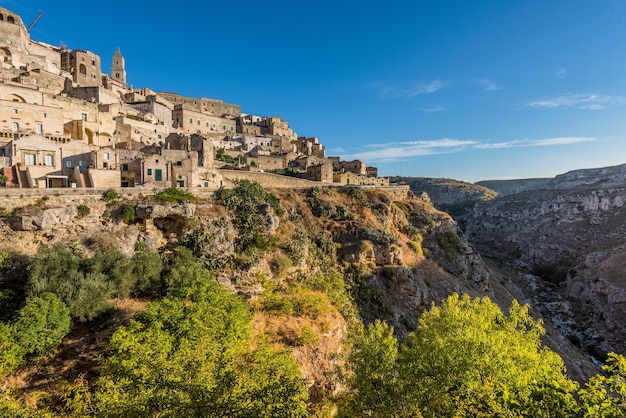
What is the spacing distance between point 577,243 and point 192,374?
299 ft

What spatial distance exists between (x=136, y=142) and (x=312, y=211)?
979 inches

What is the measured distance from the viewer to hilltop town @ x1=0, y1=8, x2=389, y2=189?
27006 millimetres

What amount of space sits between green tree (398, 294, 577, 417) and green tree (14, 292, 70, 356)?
15312 mm

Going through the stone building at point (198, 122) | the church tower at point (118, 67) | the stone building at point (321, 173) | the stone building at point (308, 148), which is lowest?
the stone building at point (321, 173)

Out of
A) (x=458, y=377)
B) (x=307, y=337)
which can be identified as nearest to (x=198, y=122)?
(x=307, y=337)

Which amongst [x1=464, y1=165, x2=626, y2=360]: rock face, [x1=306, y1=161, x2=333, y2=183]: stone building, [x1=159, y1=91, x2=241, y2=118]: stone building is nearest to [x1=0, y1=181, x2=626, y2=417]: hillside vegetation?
[x1=306, y1=161, x2=333, y2=183]: stone building

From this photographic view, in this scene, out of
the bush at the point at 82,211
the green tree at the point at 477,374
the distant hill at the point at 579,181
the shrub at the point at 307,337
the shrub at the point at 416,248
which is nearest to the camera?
the green tree at the point at 477,374

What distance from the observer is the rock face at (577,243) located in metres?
46.3

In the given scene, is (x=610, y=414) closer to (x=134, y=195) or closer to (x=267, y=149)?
(x=134, y=195)

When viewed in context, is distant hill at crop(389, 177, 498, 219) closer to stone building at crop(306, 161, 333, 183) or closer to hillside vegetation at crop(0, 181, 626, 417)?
stone building at crop(306, 161, 333, 183)

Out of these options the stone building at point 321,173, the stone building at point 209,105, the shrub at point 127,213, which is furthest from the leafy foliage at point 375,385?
the stone building at point 209,105

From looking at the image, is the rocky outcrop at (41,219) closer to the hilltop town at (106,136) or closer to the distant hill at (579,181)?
the hilltop town at (106,136)

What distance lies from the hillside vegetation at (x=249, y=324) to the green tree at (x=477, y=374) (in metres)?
0.06

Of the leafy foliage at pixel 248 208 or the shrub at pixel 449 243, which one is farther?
the shrub at pixel 449 243
